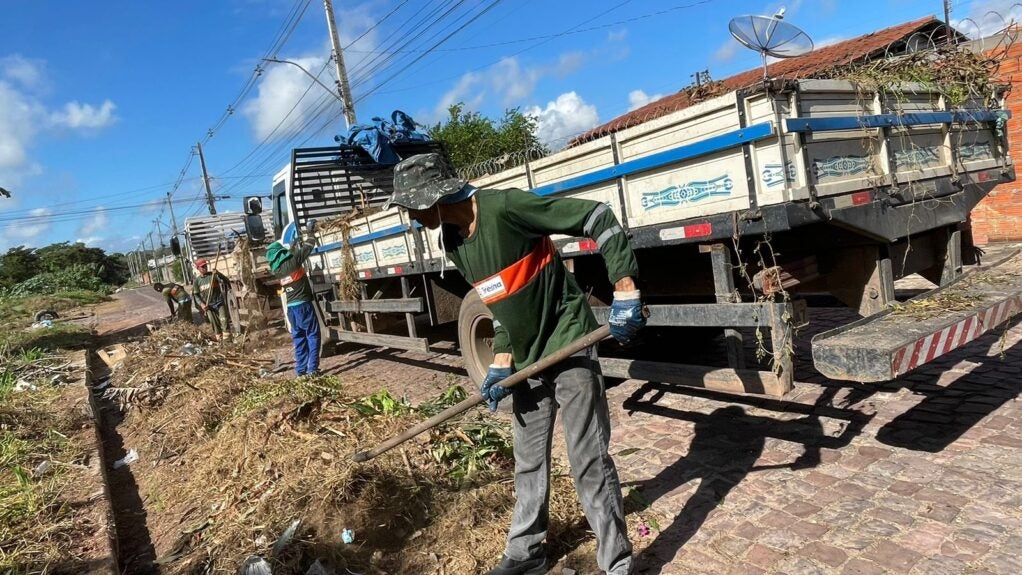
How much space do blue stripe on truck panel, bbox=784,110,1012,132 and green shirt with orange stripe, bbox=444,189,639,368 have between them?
1.36 meters

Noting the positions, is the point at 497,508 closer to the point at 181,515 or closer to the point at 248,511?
the point at 248,511

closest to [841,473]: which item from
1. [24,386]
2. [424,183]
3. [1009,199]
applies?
[424,183]

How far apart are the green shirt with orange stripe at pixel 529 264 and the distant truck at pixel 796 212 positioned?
110 cm

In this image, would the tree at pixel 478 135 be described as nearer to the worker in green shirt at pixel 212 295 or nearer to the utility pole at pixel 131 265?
the worker in green shirt at pixel 212 295

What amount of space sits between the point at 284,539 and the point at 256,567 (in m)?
0.24

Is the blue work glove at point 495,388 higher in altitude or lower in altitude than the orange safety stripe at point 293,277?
lower

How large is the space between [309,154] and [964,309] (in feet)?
24.8

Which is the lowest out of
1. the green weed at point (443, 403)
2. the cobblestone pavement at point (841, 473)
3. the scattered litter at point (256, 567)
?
the cobblestone pavement at point (841, 473)

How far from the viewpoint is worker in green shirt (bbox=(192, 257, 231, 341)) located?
38.9ft

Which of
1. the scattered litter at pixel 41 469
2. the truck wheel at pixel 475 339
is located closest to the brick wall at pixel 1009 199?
the truck wheel at pixel 475 339

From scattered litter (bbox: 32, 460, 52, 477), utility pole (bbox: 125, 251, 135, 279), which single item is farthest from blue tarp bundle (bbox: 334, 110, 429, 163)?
utility pole (bbox: 125, 251, 135, 279)

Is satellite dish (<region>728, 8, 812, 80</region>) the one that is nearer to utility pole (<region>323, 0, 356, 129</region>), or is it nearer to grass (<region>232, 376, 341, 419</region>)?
grass (<region>232, 376, 341, 419</region>)

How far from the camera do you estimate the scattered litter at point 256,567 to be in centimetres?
286

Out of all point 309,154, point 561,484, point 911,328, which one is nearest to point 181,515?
point 561,484
